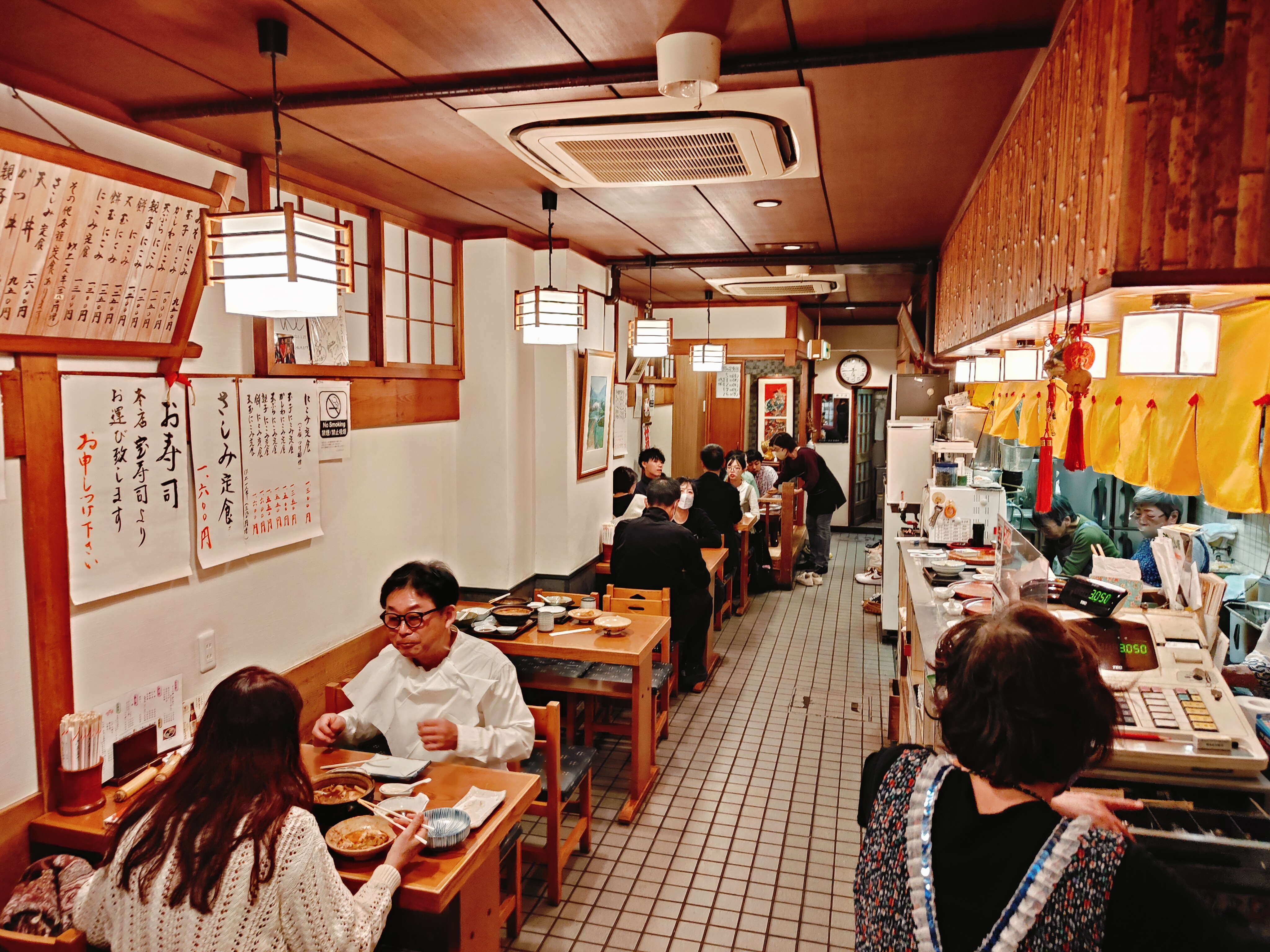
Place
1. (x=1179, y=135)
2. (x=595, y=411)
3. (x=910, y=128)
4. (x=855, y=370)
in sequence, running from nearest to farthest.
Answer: (x=1179, y=135) < (x=910, y=128) < (x=595, y=411) < (x=855, y=370)

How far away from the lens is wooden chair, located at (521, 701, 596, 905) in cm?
361

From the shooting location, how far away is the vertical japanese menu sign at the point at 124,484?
309 cm

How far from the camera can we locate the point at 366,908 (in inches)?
84.0

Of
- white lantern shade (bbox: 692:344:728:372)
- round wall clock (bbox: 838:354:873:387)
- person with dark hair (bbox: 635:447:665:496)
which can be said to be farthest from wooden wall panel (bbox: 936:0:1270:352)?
round wall clock (bbox: 838:354:873:387)

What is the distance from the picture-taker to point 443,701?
11.1ft

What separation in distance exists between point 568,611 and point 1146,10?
4175 mm

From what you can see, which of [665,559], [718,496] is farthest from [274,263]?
[718,496]

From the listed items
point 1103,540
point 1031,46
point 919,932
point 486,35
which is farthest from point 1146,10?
point 1103,540

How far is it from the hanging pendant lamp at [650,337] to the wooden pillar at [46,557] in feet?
16.3

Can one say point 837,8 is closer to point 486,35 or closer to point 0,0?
point 486,35

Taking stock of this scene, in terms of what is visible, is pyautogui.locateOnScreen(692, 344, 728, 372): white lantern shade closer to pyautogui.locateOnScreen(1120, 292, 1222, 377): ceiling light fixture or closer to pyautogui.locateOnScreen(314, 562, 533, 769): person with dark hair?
pyautogui.locateOnScreen(314, 562, 533, 769): person with dark hair

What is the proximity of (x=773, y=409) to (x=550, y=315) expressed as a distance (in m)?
7.13

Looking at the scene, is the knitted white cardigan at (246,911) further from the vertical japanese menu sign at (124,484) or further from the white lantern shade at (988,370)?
the white lantern shade at (988,370)

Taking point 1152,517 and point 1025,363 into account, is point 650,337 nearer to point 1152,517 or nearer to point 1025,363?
point 1025,363
